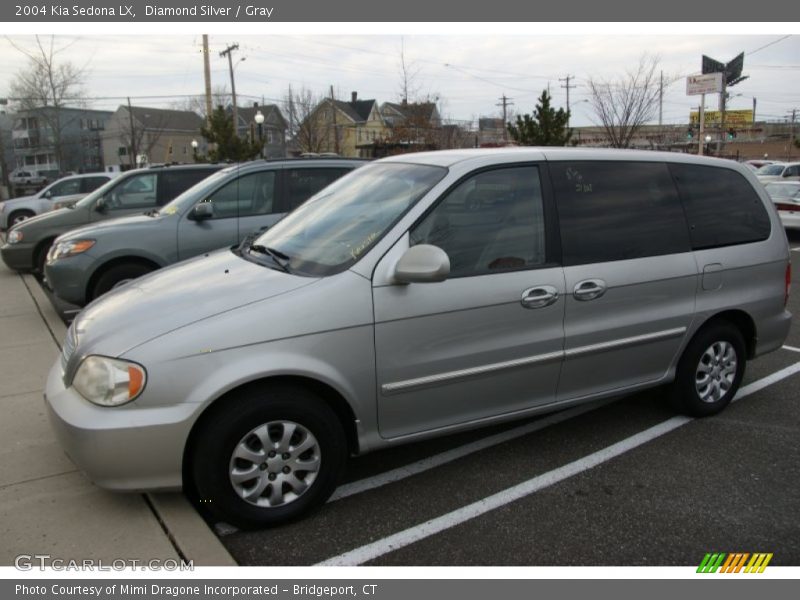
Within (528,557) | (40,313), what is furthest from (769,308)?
(40,313)

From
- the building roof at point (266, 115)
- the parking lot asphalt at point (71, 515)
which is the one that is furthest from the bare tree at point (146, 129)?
the parking lot asphalt at point (71, 515)

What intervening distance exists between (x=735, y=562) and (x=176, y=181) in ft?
26.3

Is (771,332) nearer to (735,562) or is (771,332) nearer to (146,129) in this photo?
(735,562)

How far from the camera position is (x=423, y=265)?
307 centimetres

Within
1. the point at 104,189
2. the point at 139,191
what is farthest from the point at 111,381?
the point at 104,189

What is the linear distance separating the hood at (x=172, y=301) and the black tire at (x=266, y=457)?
1.50 feet

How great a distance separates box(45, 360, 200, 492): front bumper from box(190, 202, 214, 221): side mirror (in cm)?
410

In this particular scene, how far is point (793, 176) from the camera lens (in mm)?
22656

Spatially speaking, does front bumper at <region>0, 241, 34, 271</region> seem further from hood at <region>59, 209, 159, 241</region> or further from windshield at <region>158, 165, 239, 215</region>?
windshield at <region>158, 165, 239, 215</region>

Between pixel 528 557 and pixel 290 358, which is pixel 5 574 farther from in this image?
pixel 528 557

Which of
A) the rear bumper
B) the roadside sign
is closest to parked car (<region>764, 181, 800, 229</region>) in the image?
the rear bumper

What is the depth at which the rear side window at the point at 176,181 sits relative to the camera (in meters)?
8.75

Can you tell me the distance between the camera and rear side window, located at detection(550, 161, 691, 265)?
3.77 meters

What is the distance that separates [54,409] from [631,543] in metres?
2.83
